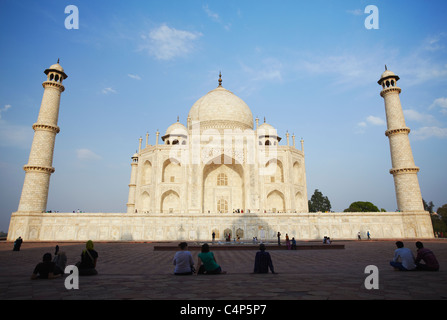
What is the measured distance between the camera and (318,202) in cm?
4547

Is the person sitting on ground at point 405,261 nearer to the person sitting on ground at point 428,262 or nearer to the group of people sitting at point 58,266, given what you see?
the person sitting on ground at point 428,262

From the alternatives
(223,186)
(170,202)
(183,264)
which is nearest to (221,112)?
(223,186)

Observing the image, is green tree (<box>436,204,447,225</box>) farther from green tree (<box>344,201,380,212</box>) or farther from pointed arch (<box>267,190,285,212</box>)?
pointed arch (<box>267,190,285,212</box>)

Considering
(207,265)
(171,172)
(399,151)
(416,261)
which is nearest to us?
(207,265)

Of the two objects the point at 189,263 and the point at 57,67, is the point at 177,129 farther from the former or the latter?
the point at 189,263

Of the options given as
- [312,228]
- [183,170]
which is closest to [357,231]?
[312,228]

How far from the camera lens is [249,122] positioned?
33.8 meters

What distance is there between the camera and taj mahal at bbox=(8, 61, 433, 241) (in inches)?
832

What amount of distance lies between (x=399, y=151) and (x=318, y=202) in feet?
76.1

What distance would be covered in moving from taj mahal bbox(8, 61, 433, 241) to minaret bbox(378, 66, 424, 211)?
0.08 metres

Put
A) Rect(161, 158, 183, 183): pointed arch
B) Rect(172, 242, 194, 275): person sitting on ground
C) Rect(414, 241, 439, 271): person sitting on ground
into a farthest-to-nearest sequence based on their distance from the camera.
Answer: Rect(161, 158, 183, 183): pointed arch, Rect(414, 241, 439, 271): person sitting on ground, Rect(172, 242, 194, 275): person sitting on ground

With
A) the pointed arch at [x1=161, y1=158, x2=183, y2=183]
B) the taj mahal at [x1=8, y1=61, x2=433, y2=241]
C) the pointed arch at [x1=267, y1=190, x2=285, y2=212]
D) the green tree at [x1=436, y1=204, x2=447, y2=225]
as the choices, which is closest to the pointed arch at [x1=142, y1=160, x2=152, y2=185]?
the taj mahal at [x1=8, y1=61, x2=433, y2=241]

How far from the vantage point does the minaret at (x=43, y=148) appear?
69.7 feet
